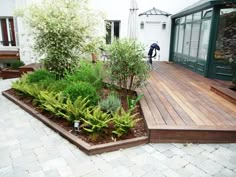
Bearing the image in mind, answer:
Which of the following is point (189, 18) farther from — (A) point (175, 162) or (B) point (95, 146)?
(B) point (95, 146)

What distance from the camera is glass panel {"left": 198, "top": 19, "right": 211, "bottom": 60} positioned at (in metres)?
6.88

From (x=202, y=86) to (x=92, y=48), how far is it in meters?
3.21

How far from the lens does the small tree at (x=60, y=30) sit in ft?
16.9

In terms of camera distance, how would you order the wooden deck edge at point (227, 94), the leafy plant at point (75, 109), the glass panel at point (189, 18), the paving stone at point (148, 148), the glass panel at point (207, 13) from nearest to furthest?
the paving stone at point (148, 148) < the leafy plant at point (75, 109) < the wooden deck edge at point (227, 94) < the glass panel at point (207, 13) < the glass panel at point (189, 18)

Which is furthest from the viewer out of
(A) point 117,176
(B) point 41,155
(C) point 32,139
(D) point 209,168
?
(C) point 32,139

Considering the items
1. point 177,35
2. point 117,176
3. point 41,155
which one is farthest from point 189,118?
point 177,35

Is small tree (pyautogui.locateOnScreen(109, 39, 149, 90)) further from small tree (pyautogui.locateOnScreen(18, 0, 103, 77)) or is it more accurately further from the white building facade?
the white building facade

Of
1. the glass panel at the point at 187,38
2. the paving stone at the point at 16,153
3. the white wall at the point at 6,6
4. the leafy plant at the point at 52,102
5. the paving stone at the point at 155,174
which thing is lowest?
the paving stone at the point at 16,153

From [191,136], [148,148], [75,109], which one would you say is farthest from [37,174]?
[191,136]

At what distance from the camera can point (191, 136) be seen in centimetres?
312

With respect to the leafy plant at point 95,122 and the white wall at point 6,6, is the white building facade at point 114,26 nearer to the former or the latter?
the white wall at point 6,6

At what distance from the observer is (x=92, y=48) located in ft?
19.5

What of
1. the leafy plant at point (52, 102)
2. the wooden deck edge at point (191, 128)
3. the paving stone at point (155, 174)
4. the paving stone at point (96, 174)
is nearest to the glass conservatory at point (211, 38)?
the wooden deck edge at point (191, 128)

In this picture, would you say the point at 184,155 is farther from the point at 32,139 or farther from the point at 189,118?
the point at 32,139
